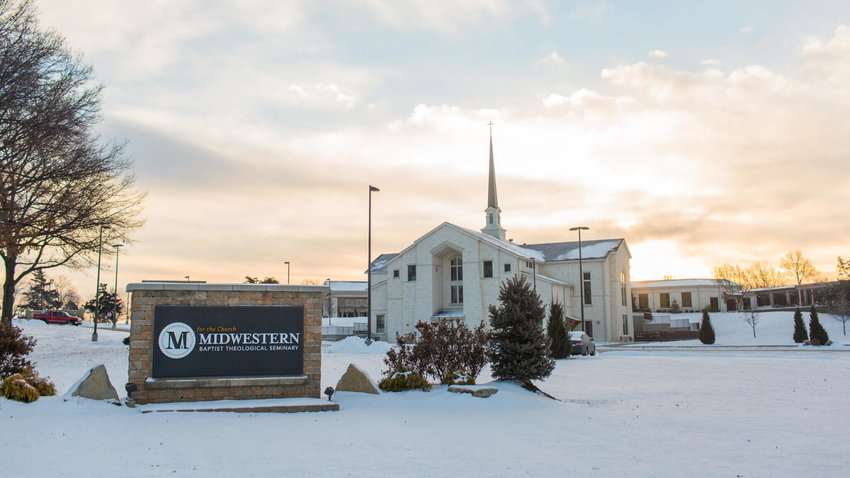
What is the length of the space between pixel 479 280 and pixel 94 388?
45594mm

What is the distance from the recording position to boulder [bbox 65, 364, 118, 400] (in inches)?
485

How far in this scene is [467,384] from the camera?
14547 mm

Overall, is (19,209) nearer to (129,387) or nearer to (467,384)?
(129,387)

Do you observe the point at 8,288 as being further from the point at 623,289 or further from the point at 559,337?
the point at 623,289

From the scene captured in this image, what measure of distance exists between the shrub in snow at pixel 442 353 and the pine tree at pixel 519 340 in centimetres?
43

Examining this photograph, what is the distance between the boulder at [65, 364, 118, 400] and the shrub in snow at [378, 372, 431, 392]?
5573 millimetres

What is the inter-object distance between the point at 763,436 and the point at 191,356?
35.2 feet

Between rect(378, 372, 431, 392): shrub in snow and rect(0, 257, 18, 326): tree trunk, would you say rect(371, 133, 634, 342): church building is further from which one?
rect(378, 372, 431, 392): shrub in snow

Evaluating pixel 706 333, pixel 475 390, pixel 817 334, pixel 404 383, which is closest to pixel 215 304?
pixel 404 383

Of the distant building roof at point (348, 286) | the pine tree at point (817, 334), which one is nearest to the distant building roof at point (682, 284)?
the pine tree at point (817, 334)

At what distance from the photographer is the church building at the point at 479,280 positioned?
2219 inches

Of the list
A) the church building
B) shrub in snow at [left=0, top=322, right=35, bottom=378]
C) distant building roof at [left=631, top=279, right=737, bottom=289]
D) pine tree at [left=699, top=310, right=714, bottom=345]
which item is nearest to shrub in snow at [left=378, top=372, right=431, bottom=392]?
shrub in snow at [left=0, top=322, right=35, bottom=378]

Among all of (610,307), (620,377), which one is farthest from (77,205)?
(610,307)

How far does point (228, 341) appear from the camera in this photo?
1352 centimetres
